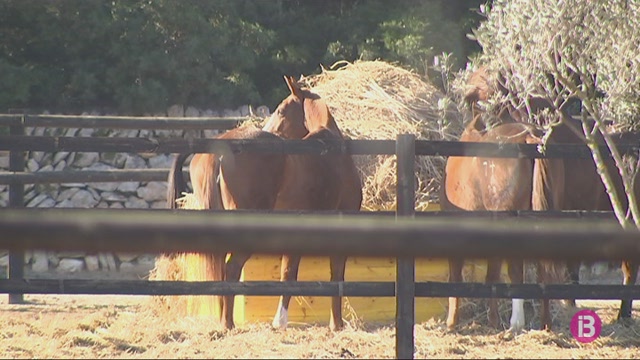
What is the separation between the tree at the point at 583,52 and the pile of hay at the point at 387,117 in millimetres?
1150

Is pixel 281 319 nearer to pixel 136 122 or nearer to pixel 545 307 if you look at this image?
pixel 545 307

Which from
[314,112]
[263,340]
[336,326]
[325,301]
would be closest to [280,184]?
[314,112]

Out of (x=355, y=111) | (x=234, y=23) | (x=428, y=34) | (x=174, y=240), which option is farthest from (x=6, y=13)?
(x=174, y=240)

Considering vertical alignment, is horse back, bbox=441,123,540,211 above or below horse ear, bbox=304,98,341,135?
below

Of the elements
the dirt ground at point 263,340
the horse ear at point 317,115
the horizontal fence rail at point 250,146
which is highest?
the horse ear at point 317,115

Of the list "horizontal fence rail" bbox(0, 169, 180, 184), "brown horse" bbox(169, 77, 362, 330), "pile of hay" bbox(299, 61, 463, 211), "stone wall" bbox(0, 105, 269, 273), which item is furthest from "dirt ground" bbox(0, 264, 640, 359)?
"stone wall" bbox(0, 105, 269, 273)

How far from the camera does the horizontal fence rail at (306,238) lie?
70.1 inches

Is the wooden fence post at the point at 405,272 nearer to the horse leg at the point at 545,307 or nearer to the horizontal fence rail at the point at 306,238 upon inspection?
the horse leg at the point at 545,307

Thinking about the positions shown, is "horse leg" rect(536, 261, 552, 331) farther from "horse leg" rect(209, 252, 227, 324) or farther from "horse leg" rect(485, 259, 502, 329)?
"horse leg" rect(209, 252, 227, 324)

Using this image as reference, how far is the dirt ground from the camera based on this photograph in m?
5.65

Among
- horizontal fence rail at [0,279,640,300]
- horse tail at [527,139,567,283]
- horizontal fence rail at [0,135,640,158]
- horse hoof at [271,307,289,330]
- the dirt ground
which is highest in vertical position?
horizontal fence rail at [0,135,640,158]

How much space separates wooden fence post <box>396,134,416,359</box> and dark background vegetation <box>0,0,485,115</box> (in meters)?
7.25

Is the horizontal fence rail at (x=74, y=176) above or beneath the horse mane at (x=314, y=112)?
beneath

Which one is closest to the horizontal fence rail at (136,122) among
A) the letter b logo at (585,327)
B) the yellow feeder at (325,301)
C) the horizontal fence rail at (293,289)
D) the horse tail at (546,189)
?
the yellow feeder at (325,301)
